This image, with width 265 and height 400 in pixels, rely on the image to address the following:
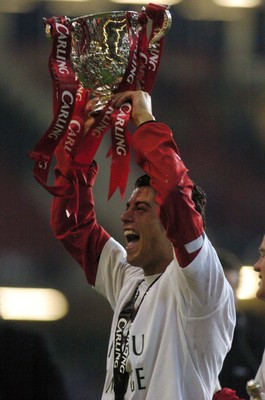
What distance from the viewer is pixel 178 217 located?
10.7 ft

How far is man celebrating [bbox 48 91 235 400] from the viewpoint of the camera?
3.27 meters

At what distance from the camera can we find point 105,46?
11.5ft

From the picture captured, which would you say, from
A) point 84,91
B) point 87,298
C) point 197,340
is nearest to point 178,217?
point 197,340

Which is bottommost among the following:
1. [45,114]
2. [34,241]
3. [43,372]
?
[43,372]

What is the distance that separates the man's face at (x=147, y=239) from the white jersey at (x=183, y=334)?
0.11 metres

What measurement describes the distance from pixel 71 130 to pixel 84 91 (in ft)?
0.41

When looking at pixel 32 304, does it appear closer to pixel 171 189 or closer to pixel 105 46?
pixel 105 46

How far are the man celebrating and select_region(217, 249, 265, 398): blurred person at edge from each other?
1.14 m

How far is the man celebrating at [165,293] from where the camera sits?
3271 millimetres

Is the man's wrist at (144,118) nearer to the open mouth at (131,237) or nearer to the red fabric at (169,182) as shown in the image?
the red fabric at (169,182)

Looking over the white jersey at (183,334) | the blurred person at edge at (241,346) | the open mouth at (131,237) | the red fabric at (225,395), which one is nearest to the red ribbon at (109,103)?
the open mouth at (131,237)

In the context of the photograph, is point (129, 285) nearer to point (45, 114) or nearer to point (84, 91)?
point (84, 91)

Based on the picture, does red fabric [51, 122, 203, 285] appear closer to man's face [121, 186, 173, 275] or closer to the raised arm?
the raised arm

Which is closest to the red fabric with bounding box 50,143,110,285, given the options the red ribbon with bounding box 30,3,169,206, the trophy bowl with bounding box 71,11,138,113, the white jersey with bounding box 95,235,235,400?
the red ribbon with bounding box 30,3,169,206
